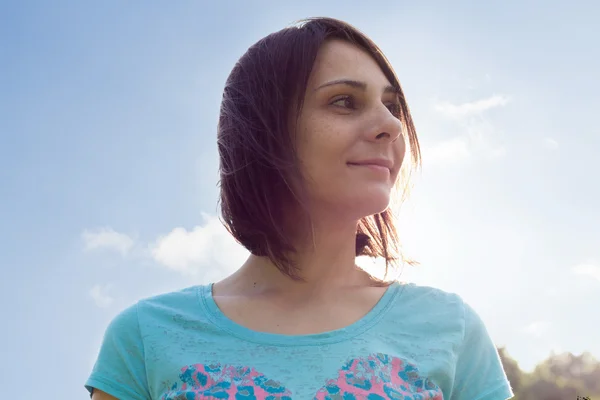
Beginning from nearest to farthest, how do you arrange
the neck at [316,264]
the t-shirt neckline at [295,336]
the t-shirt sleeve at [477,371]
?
the t-shirt neckline at [295,336]
the t-shirt sleeve at [477,371]
the neck at [316,264]

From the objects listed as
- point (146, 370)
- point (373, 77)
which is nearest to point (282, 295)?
point (146, 370)

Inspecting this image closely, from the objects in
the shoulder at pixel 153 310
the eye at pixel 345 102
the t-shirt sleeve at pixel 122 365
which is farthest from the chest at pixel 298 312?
the eye at pixel 345 102

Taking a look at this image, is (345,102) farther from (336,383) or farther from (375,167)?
(336,383)

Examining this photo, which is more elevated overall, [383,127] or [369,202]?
[383,127]

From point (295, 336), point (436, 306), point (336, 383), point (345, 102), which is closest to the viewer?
point (336, 383)

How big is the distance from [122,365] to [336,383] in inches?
32.3

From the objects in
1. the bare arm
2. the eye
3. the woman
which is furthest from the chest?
the eye

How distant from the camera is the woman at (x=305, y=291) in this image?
220 centimetres

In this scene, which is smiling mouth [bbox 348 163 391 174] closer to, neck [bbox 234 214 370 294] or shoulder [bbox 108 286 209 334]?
neck [bbox 234 214 370 294]

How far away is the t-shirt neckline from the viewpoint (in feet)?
7.40

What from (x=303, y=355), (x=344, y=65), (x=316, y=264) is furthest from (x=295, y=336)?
(x=344, y=65)

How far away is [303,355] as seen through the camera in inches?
86.8

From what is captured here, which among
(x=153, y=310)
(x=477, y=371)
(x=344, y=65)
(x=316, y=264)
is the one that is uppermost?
(x=344, y=65)

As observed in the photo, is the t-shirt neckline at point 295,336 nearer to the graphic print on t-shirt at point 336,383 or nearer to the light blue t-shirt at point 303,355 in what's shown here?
the light blue t-shirt at point 303,355
